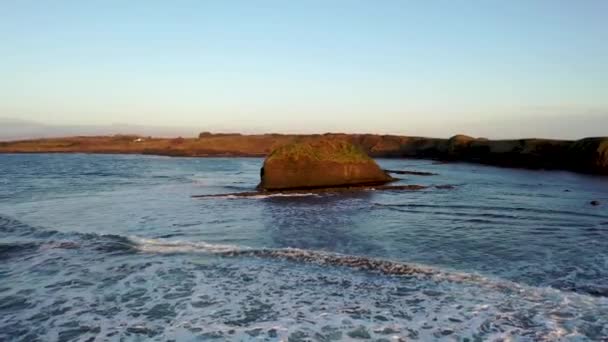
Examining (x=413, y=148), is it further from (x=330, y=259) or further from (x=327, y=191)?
(x=330, y=259)

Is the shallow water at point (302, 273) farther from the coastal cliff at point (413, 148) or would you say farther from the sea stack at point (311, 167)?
the coastal cliff at point (413, 148)

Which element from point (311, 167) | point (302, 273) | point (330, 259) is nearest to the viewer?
point (302, 273)

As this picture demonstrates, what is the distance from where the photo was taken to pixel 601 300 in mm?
7004

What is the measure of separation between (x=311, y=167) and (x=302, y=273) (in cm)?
1488

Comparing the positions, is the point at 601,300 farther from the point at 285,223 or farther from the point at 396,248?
the point at 285,223

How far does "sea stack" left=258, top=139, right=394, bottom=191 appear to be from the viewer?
23109 millimetres

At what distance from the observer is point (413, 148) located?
74.9 meters

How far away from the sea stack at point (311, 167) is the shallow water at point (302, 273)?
6.34 metres

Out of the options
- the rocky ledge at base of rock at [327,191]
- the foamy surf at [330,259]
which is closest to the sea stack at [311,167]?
the rocky ledge at base of rock at [327,191]

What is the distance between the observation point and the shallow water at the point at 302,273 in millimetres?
6094

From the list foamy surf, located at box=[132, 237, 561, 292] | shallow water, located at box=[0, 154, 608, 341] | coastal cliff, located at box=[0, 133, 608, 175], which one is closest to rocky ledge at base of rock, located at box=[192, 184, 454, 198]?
shallow water, located at box=[0, 154, 608, 341]

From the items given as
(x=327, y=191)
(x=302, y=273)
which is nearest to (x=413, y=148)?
(x=327, y=191)

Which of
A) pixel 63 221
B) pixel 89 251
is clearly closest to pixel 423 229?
pixel 89 251

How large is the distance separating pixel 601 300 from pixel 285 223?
8277 mm
